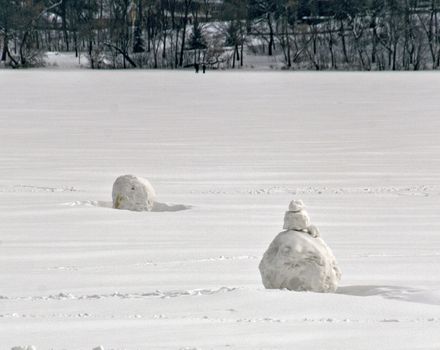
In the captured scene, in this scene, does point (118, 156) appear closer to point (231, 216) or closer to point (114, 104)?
point (231, 216)

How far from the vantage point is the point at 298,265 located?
16.9 feet

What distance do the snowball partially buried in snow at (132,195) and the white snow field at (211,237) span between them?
0.12m

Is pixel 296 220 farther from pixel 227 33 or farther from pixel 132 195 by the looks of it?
pixel 227 33

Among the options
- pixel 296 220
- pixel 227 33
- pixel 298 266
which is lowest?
pixel 227 33

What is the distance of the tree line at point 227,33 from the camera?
239ft

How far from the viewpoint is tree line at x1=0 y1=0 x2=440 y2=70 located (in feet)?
239

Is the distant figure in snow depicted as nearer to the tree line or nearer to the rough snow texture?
the rough snow texture

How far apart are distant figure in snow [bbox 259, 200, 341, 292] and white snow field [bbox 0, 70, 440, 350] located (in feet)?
0.28

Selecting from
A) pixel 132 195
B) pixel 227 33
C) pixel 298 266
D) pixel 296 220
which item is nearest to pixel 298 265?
pixel 298 266

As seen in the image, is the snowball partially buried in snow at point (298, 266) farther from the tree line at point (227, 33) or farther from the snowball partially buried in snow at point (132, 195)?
the tree line at point (227, 33)

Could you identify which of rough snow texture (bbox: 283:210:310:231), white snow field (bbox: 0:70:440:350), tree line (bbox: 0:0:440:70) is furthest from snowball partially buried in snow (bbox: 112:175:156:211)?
tree line (bbox: 0:0:440:70)

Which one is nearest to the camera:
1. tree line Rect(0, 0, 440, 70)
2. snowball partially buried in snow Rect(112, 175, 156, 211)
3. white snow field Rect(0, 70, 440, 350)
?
white snow field Rect(0, 70, 440, 350)

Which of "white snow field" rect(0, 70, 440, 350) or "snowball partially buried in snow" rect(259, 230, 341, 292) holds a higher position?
"snowball partially buried in snow" rect(259, 230, 341, 292)

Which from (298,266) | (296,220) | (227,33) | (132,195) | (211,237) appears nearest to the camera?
(298,266)
